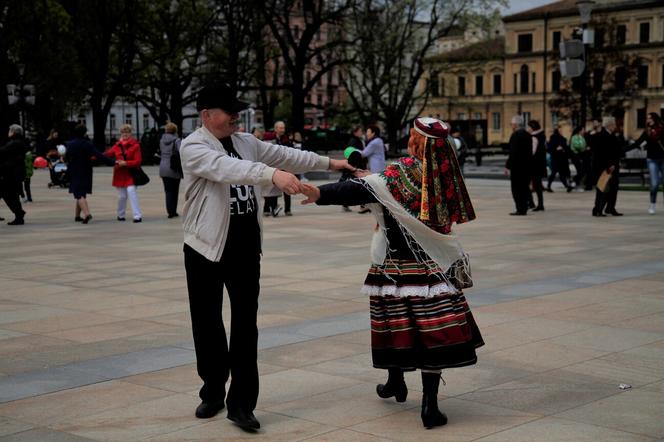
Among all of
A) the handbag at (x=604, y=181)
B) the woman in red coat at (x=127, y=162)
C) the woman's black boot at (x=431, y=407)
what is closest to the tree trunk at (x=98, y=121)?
the woman in red coat at (x=127, y=162)

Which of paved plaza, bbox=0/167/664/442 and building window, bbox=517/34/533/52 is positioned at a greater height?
building window, bbox=517/34/533/52

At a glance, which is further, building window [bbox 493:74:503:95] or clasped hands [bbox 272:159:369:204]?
building window [bbox 493:74:503:95]

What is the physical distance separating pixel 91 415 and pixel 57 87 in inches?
1753

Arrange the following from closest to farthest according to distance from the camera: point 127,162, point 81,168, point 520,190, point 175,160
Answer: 1. point 175,160
2. point 127,162
3. point 81,168
4. point 520,190

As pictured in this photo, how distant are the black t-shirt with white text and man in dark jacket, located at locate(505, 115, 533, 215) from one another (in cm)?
1337

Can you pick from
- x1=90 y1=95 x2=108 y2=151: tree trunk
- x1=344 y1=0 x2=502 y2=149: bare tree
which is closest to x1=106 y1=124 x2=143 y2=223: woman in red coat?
x1=90 y1=95 x2=108 y2=151: tree trunk

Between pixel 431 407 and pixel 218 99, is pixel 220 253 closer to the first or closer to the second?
pixel 218 99

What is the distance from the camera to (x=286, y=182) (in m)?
5.04

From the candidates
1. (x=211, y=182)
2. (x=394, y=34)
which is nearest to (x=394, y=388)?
(x=211, y=182)

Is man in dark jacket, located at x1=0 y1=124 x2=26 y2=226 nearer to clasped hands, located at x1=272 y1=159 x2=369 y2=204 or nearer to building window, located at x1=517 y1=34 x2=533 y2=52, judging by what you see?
clasped hands, located at x1=272 y1=159 x2=369 y2=204

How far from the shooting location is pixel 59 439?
5.16m

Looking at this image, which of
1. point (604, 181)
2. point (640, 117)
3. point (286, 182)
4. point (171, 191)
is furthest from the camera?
point (640, 117)

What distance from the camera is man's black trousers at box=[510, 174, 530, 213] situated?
18.5 metres

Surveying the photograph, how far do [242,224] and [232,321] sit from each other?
539 mm
